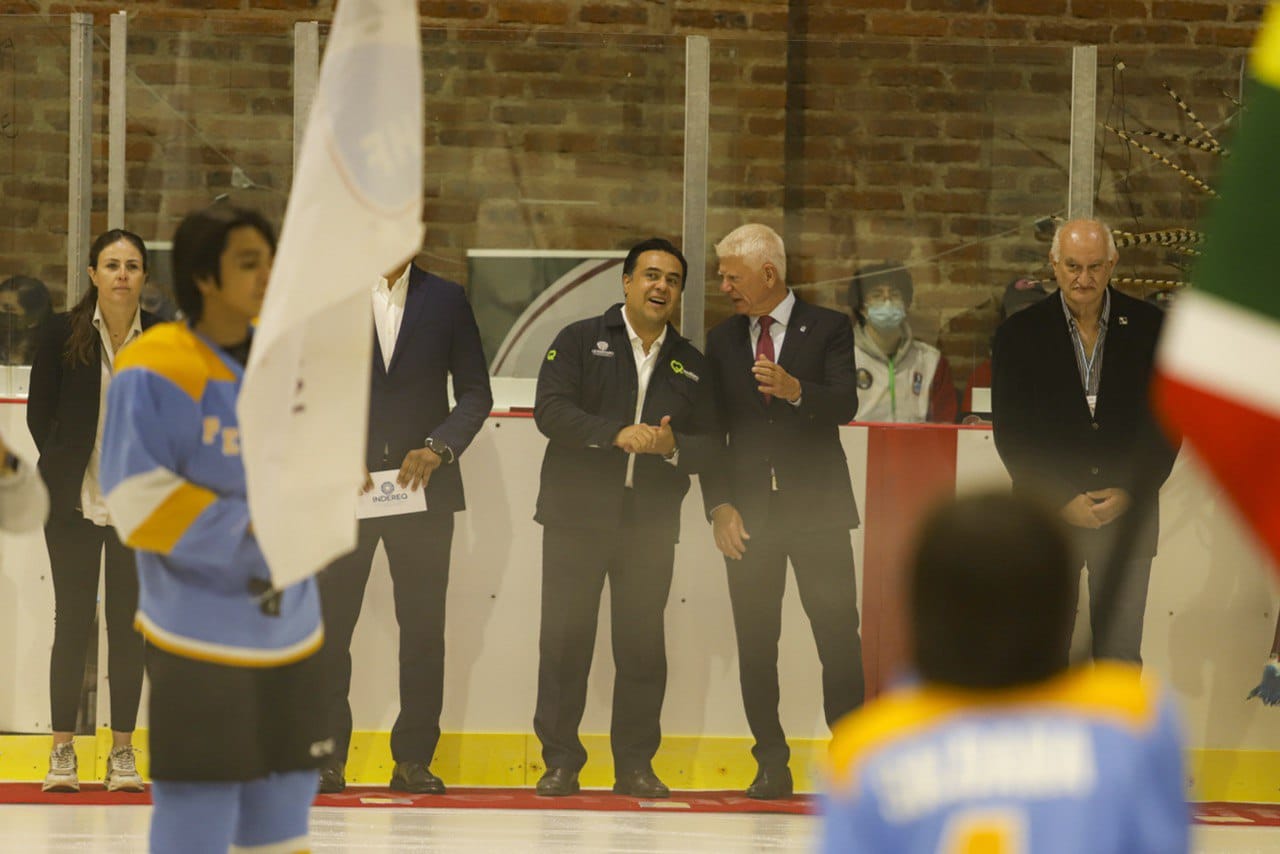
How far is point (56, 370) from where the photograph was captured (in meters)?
5.41

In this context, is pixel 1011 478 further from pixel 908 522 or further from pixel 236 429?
pixel 236 429

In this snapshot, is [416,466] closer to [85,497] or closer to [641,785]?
[85,497]

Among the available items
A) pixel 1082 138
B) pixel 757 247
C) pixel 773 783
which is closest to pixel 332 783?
pixel 773 783

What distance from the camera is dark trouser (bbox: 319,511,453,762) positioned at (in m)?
5.57

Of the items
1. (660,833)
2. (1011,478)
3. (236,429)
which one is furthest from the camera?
(1011,478)

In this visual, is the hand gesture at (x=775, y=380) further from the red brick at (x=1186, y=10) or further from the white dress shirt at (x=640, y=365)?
the red brick at (x=1186, y=10)

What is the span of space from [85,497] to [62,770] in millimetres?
845

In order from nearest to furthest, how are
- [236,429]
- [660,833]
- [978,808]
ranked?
[978,808] < [236,429] < [660,833]

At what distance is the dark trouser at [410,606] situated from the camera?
5.57 m

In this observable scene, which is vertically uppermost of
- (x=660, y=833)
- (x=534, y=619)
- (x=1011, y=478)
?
(x=1011, y=478)

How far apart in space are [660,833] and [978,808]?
12.9 feet

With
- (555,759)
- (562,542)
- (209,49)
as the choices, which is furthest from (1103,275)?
(209,49)

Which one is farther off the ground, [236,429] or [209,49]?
[209,49]

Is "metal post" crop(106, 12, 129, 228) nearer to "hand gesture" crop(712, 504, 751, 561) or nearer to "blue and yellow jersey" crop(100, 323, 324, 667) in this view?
"hand gesture" crop(712, 504, 751, 561)
